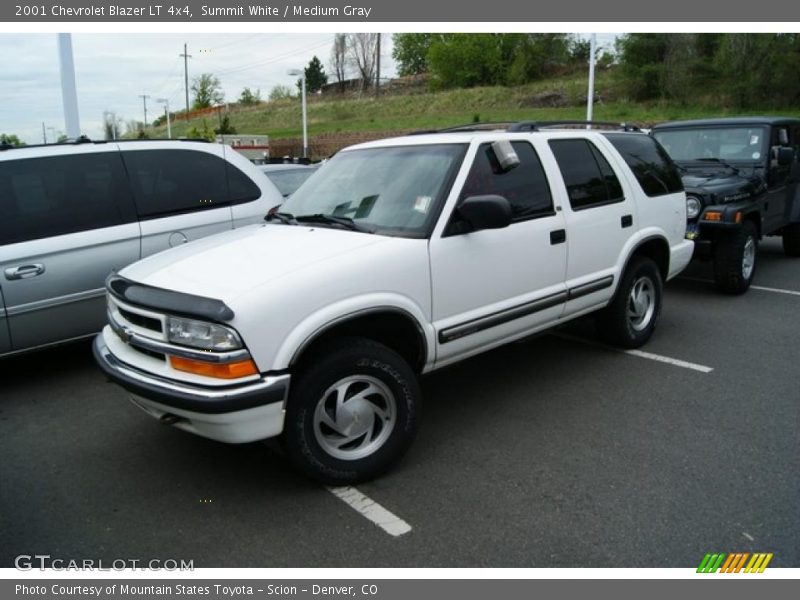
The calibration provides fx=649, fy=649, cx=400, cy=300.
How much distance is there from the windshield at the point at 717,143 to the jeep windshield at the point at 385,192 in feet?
18.6

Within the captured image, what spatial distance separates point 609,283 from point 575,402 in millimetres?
1001

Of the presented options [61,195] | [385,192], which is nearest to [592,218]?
[385,192]

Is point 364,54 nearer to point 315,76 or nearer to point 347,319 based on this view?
point 315,76

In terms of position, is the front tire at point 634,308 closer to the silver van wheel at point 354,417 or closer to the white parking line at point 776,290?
the silver van wheel at point 354,417

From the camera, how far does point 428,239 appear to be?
3.62 meters

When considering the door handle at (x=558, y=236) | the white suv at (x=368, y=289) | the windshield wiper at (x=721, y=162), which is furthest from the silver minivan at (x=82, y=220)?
the windshield wiper at (x=721, y=162)

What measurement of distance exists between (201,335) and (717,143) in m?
7.60

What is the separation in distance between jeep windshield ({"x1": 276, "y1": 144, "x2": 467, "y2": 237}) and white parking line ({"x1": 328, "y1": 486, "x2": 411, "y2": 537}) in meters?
1.41

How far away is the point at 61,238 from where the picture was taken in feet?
16.0

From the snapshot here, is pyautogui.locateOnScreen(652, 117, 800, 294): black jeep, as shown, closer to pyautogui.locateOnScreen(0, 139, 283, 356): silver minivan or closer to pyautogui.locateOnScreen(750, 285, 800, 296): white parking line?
pyautogui.locateOnScreen(750, 285, 800, 296): white parking line

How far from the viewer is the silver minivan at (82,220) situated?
4711 mm

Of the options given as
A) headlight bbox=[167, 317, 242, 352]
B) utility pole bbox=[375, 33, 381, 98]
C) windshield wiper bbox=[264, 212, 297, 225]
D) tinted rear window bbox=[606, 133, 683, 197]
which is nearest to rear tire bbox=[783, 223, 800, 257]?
tinted rear window bbox=[606, 133, 683, 197]

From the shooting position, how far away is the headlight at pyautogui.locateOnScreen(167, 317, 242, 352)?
294 cm

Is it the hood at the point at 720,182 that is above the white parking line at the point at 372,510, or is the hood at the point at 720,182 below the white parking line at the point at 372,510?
above
